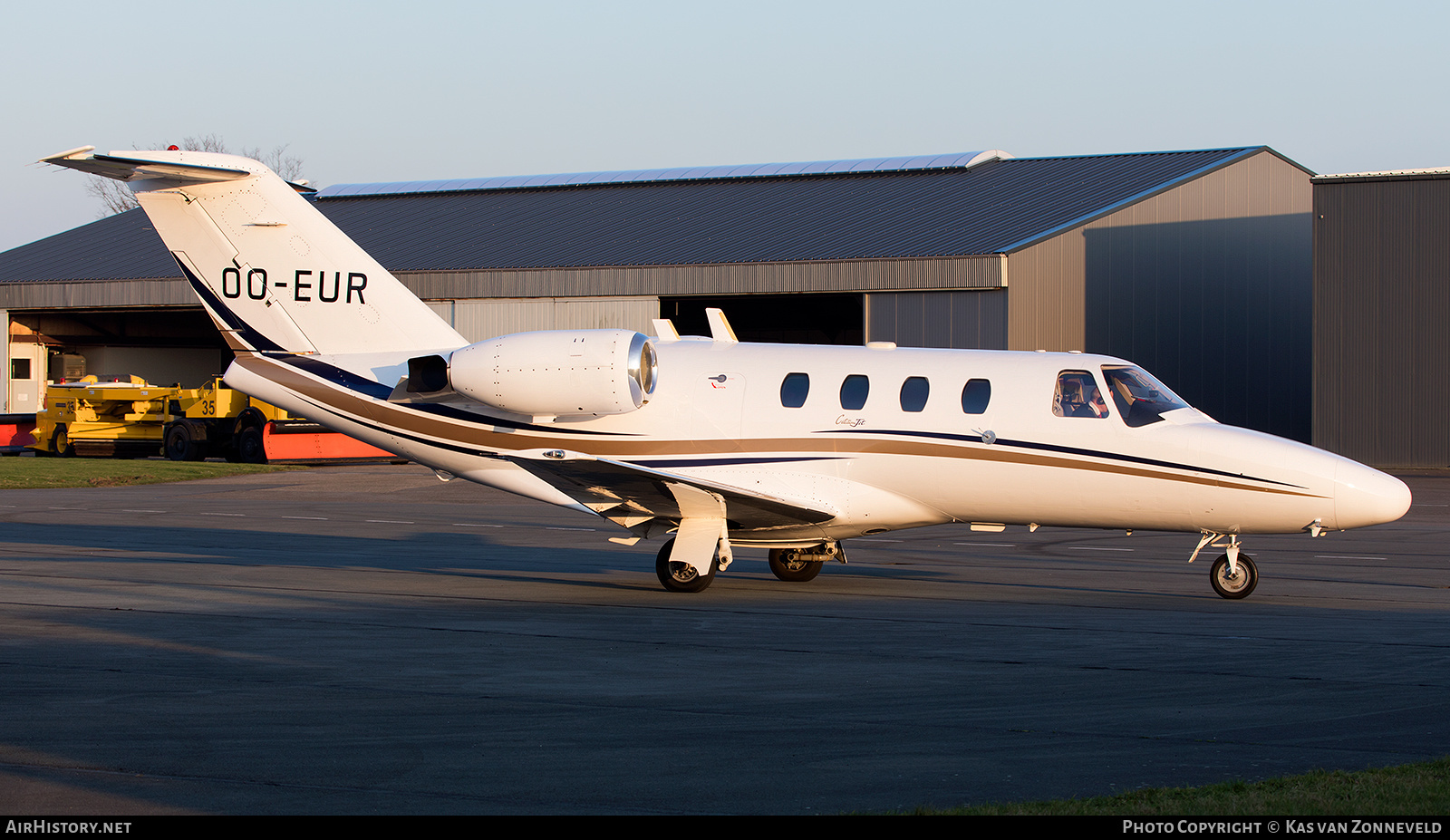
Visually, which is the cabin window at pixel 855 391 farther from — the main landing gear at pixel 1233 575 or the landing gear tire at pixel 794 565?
the main landing gear at pixel 1233 575

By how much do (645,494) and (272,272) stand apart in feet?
17.9

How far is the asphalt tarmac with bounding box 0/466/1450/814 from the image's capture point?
23.2ft

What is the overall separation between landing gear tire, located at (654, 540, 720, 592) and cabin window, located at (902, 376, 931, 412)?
8.68 feet

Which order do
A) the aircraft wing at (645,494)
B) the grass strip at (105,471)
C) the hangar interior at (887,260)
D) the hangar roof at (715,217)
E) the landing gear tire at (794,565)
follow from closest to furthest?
the aircraft wing at (645,494) < the landing gear tire at (794,565) < the grass strip at (105,471) < the hangar interior at (887,260) < the hangar roof at (715,217)

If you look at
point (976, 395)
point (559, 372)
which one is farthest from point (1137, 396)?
point (559, 372)

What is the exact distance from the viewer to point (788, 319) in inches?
1989

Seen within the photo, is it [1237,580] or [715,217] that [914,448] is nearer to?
[1237,580]

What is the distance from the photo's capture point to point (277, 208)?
1658 centimetres

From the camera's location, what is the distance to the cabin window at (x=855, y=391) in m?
15.2

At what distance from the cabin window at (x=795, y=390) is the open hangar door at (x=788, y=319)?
31095 mm

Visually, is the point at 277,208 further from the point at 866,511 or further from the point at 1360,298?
the point at 1360,298

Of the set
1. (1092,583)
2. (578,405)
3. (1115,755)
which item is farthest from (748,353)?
(1115,755)

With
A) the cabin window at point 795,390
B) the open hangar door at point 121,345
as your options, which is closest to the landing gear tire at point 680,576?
the cabin window at point 795,390

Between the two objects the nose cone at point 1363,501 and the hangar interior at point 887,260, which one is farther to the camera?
the hangar interior at point 887,260
